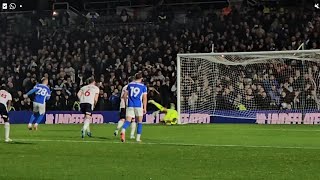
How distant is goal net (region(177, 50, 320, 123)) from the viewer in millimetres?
26750

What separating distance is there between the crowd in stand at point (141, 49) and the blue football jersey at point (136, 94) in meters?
11.3

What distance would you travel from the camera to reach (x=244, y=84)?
2812 cm

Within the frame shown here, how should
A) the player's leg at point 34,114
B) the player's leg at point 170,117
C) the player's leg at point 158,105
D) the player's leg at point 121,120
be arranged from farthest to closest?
the player's leg at point 158,105 < the player's leg at point 170,117 < the player's leg at point 34,114 < the player's leg at point 121,120

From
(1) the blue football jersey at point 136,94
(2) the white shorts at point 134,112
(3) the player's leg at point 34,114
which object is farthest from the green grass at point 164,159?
(3) the player's leg at point 34,114

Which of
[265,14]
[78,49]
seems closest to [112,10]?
[78,49]

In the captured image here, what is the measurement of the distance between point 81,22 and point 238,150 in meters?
25.1

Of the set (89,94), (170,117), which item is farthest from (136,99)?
(170,117)

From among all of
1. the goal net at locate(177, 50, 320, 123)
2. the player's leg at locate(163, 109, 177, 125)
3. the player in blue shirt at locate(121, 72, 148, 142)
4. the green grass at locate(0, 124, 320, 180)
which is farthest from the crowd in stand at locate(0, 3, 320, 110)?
the green grass at locate(0, 124, 320, 180)

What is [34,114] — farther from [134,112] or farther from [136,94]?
[136,94]

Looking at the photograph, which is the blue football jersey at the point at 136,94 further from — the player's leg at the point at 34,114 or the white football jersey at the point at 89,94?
the player's leg at the point at 34,114

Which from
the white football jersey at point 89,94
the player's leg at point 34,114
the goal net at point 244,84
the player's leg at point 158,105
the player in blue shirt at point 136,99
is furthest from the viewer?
the player's leg at point 158,105

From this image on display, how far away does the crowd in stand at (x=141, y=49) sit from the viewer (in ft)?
99.5

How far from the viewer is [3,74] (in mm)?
35406

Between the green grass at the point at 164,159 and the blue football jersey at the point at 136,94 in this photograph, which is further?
the blue football jersey at the point at 136,94
